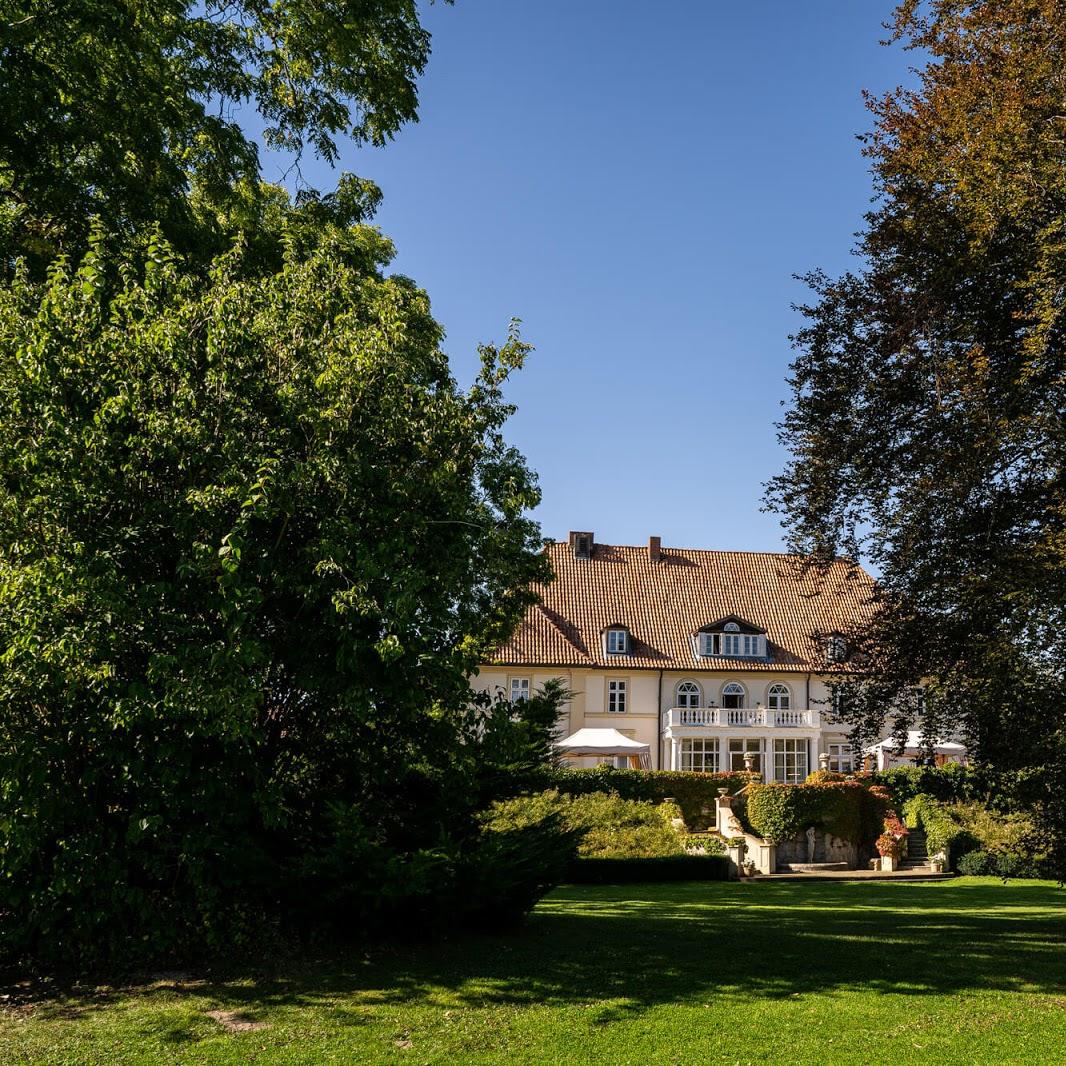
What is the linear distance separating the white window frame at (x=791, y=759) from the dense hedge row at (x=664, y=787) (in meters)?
10.1

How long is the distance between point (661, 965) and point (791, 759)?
3468cm

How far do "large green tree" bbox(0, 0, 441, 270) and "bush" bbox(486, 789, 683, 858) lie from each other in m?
16.1

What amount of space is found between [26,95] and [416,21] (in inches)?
233

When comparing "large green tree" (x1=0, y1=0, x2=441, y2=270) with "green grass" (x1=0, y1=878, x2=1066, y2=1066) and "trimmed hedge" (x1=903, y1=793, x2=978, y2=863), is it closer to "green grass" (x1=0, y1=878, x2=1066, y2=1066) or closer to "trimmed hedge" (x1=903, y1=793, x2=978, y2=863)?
"green grass" (x1=0, y1=878, x2=1066, y2=1066)

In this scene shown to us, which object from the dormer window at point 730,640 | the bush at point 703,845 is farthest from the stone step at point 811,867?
the dormer window at point 730,640

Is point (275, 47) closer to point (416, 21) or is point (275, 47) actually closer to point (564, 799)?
point (416, 21)

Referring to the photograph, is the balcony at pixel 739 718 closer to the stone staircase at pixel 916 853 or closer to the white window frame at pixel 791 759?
the white window frame at pixel 791 759

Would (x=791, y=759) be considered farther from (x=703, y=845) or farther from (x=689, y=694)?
(x=703, y=845)

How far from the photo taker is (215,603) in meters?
9.02

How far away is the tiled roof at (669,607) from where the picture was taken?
144ft

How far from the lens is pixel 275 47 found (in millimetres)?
13875

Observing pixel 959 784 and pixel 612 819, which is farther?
pixel 612 819

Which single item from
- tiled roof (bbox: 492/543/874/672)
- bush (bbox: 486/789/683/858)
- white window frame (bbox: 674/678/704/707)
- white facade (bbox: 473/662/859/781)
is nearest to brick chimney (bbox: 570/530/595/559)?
tiled roof (bbox: 492/543/874/672)

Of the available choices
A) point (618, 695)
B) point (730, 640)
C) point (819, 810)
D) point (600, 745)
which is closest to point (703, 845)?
point (819, 810)
